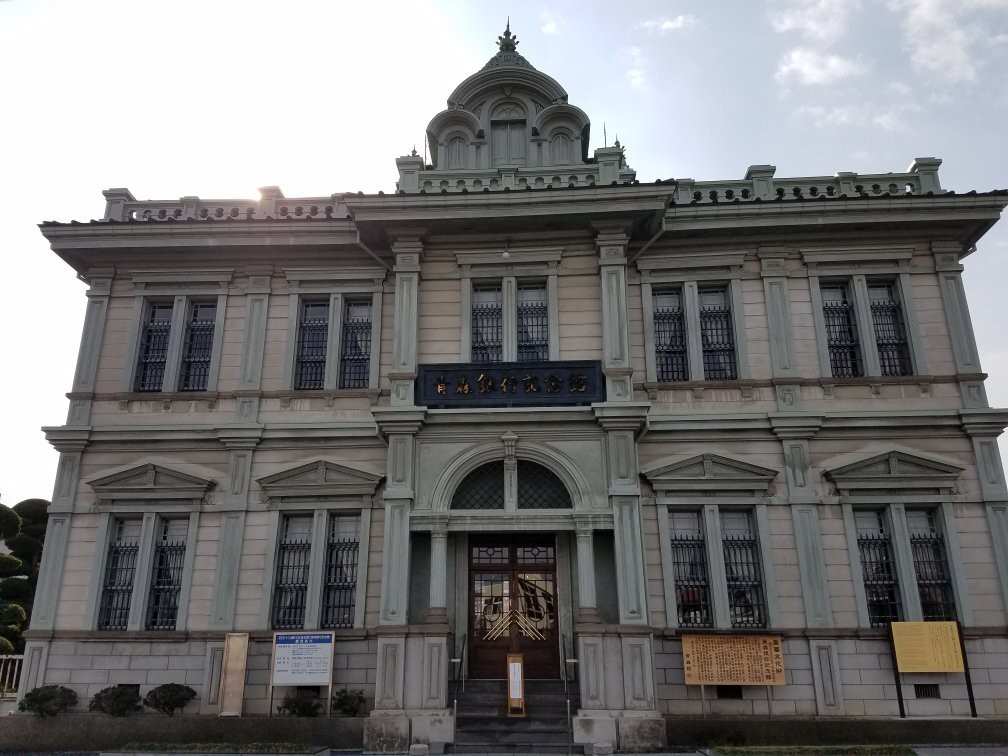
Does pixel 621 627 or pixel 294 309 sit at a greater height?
pixel 294 309

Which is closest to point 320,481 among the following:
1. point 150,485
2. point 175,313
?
point 150,485

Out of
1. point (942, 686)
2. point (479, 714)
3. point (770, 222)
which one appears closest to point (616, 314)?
point (770, 222)

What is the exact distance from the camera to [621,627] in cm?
1161

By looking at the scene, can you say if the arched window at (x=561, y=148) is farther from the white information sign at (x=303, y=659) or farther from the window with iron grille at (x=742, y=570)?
the white information sign at (x=303, y=659)

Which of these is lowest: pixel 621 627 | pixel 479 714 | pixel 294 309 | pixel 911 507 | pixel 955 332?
pixel 479 714

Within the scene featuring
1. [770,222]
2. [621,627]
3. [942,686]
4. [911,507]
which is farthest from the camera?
[770,222]

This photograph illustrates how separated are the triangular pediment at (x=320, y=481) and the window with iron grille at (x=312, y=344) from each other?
6.13 feet

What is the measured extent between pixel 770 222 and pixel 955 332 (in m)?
4.30

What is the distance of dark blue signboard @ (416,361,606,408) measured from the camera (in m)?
13.3

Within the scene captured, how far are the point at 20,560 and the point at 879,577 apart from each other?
2693cm

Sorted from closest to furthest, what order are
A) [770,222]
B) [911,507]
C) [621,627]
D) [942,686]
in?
[621,627], [942,686], [911,507], [770,222]

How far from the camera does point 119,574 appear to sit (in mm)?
13922

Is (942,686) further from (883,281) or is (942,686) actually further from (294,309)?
(294,309)

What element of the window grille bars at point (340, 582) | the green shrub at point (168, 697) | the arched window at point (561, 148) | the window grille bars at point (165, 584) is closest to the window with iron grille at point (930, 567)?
the window grille bars at point (340, 582)
